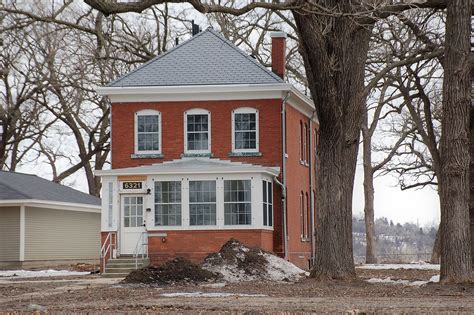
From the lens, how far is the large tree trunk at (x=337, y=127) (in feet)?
80.6

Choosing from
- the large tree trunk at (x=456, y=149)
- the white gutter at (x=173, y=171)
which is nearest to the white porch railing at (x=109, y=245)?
the white gutter at (x=173, y=171)

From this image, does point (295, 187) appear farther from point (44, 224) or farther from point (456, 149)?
point (456, 149)

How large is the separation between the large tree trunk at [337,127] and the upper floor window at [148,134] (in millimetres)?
10704

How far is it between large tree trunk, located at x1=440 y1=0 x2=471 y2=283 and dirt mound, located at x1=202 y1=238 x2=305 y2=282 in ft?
18.0

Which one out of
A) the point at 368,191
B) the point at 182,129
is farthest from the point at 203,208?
the point at 368,191

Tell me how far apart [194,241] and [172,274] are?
734cm

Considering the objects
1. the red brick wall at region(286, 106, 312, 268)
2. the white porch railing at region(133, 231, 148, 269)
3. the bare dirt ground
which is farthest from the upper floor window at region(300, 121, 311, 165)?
the bare dirt ground

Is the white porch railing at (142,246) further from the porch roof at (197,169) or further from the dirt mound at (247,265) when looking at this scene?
the dirt mound at (247,265)

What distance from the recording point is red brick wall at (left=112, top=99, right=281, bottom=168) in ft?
114

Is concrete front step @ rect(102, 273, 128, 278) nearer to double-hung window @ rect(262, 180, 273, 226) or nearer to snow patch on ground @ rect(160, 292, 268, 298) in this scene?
double-hung window @ rect(262, 180, 273, 226)

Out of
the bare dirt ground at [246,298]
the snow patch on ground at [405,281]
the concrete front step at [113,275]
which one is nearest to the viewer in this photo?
the bare dirt ground at [246,298]

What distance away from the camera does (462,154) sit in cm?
2256

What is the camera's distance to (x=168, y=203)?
33.0m

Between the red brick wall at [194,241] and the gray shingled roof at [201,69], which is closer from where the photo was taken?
the red brick wall at [194,241]
